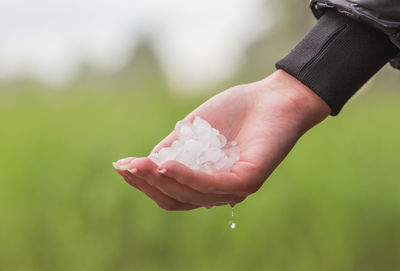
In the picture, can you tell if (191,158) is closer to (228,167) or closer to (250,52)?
(228,167)

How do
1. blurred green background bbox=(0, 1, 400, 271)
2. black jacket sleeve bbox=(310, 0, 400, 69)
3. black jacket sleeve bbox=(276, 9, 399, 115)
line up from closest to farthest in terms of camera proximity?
1. black jacket sleeve bbox=(310, 0, 400, 69)
2. black jacket sleeve bbox=(276, 9, 399, 115)
3. blurred green background bbox=(0, 1, 400, 271)

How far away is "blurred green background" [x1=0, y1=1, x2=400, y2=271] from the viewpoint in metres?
2.19

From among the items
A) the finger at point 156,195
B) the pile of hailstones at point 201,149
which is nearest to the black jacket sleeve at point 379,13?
the pile of hailstones at point 201,149

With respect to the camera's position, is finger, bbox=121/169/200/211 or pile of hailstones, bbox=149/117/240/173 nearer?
finger, bbox=121/169/200/211

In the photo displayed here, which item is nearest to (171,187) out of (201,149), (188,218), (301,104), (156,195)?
(156,195)

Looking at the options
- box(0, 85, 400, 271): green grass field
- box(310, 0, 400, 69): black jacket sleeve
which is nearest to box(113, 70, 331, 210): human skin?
box(310, 0, 400, 69): black jacket sleeve

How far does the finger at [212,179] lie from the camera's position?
1005mm

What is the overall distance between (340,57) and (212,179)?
475 millimetres

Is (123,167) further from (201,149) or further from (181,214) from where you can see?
(181,214)

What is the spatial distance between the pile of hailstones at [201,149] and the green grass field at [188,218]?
956mm

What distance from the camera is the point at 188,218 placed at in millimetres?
2258

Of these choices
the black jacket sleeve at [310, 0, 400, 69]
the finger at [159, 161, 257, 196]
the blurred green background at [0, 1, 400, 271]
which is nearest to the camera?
the finger at [159, 161, 257, 196]

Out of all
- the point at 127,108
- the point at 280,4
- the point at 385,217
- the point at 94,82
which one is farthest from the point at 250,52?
the point at 385,217

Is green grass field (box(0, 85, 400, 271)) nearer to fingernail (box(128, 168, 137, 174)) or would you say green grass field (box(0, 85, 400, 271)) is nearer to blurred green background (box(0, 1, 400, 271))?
blurred green background (box(0, 1, 400, 271))
